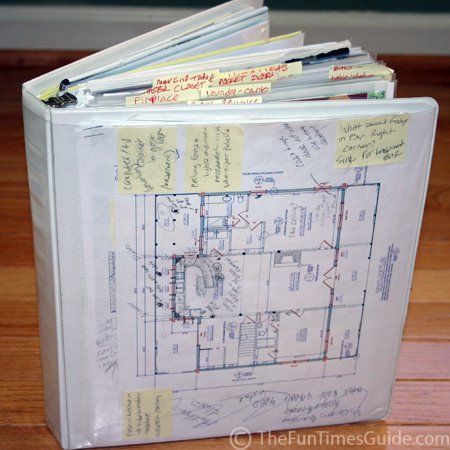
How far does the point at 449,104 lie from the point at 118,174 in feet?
4.75

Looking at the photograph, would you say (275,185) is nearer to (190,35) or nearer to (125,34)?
(190,35)

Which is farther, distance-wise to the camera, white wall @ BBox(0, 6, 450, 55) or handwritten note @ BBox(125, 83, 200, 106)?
white wall @ BBox(0, 6, 450, 55)

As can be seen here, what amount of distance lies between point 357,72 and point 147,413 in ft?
1.46

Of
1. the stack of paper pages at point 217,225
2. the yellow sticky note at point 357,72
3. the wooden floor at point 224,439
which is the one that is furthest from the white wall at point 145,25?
the yellow sticky note at point 357,72

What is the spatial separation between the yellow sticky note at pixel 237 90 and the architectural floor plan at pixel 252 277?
0.33 ft

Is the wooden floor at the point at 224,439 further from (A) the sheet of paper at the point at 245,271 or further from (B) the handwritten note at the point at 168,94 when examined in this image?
(B) the handwritten note at the point at 168,94

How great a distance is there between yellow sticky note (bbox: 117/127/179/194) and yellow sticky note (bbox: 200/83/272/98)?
0.22ft

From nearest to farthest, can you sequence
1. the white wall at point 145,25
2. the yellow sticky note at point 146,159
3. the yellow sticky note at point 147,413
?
the yellow sticky note at point 146,159 → the yellow sticky note at point 147,413 → the white wall at point 145,25

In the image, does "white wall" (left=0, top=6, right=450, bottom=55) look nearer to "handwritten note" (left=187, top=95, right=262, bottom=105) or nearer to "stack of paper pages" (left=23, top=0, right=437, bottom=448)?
"stack of paper pages" (left=23, top=0, right=437, bottom=448)

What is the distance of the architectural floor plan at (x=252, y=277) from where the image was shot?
31.6 inches

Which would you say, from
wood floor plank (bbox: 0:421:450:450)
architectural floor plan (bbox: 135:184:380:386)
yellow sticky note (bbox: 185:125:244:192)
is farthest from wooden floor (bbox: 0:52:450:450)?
yellow sticky note (bbox: 185:125:244:192)

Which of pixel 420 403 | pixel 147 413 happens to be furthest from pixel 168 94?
pixel 420 403

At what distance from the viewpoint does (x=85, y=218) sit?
0.78m

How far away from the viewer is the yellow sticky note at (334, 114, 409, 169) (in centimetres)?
79
